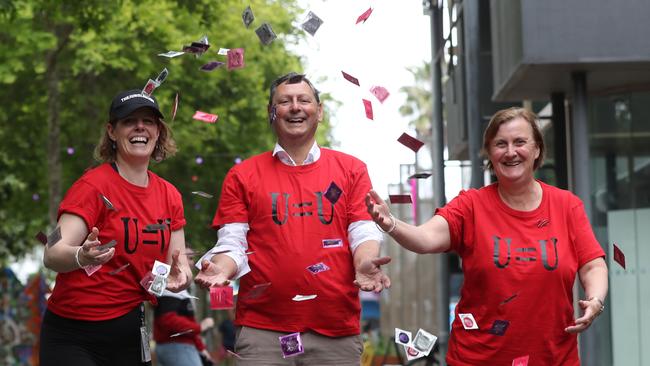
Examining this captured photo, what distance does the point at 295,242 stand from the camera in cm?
589

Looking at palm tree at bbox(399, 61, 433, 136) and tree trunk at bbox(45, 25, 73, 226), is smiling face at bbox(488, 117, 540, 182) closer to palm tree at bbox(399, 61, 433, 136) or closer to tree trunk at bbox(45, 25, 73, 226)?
tree trunk at bbox(45, 25, 73, 226)

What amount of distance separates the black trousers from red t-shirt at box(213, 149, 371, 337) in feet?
1.70

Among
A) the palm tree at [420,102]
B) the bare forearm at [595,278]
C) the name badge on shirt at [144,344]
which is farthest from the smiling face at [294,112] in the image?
the palm tree at [420,102]

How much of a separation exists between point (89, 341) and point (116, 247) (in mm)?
437

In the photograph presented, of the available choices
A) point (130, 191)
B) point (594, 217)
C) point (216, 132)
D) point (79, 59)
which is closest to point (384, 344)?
point (216, 132)

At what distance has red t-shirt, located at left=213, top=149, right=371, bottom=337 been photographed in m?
5.86

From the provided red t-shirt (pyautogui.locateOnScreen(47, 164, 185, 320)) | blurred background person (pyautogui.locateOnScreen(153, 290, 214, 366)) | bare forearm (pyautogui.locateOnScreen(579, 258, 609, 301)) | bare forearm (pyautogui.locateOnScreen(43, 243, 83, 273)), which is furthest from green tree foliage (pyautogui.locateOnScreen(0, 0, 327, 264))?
bare forearm (pyautogui.locateOnScreen(579, 258, 609, 301))

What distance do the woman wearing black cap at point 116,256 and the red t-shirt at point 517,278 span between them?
1293 millimetres

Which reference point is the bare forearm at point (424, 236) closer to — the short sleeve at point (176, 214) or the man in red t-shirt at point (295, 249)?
the man in red t-shirt at point (295, 249)

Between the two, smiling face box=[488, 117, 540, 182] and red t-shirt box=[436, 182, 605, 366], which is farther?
smiling face box=[488, 117, 540, 182]

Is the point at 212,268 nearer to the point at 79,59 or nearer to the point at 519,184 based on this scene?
the point at 519,184

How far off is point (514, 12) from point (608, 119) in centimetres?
164

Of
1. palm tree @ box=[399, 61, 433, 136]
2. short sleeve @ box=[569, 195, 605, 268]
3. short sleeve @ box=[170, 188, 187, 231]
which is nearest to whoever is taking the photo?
short sleeve @ box=[569, 195, 605, 268]

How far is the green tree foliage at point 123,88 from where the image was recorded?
825 inches
